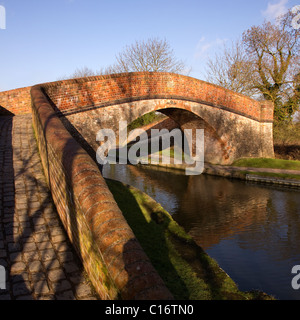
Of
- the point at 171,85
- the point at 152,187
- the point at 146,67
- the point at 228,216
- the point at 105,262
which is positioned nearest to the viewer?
the point at 105,262

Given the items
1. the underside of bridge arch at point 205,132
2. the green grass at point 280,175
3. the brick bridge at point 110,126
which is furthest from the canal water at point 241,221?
the brick bridge at point 110,126

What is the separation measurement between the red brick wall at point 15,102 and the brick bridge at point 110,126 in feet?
0.10

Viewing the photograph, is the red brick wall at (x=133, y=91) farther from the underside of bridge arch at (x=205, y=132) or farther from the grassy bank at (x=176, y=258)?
the grassy bank at (x=176, y=258)

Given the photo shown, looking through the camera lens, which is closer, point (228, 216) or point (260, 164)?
point (228, 216)

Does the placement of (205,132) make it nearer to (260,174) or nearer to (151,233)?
(260,174)

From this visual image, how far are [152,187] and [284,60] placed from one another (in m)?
13.0

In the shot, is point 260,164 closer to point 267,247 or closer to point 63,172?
point 267,247

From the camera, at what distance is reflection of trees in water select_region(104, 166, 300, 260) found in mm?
7305

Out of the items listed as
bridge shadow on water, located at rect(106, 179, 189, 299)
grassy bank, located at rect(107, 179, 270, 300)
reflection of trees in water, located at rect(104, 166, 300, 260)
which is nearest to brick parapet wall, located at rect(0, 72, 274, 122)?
bridge shadow on water, located at rect(106, 179, 189, 299)

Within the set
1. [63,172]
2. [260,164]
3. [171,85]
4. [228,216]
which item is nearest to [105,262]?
[63,172]

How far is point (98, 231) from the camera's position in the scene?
257cm

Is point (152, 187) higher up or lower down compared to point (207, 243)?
higher up
